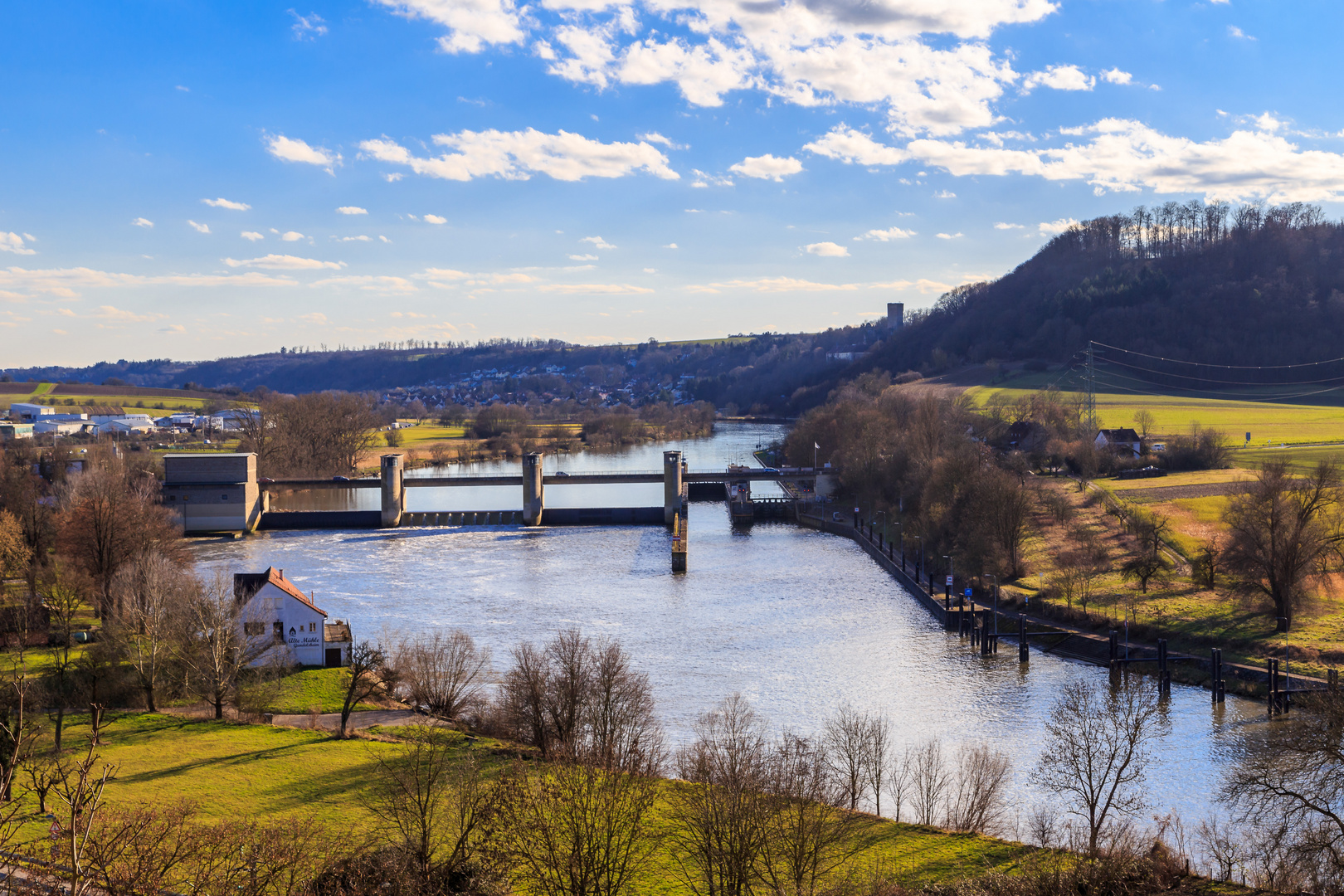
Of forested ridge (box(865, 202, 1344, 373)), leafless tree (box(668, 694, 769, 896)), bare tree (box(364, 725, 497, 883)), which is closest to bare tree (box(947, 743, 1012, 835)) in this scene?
leafless tree (box(668, 694, 769, 896))

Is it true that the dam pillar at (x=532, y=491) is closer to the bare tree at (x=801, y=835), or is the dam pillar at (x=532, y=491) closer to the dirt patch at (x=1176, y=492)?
the dirt patch at (x=1176, y=492)

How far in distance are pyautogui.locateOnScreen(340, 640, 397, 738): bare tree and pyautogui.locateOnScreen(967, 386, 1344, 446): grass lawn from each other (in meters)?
56.8

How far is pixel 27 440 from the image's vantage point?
87.2 metres

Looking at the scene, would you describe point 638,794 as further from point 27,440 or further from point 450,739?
point 27,440

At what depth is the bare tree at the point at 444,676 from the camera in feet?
84.9

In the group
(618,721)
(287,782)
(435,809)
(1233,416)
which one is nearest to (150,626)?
(287,782)

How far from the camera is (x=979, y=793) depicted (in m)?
19.6

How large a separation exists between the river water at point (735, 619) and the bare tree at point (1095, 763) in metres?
0.53

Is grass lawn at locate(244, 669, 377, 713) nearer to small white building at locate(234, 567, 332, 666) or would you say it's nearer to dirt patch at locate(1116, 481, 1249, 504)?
small white building at locate(234, 567, 332, 666)

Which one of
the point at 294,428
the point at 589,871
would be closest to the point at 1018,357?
the point at 294,428

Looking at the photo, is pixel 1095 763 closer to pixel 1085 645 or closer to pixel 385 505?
pixel 1085 645

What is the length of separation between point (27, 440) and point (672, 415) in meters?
80.7

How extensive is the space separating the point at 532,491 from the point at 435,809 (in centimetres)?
4391

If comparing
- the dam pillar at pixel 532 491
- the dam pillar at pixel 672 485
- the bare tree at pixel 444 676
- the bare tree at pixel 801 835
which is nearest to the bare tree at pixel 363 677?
the bare tree at pixel 444 676
